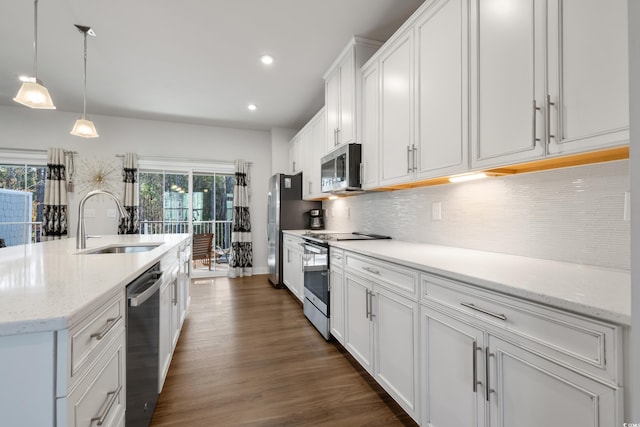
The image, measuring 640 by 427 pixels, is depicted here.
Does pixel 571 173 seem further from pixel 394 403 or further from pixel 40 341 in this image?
pixel 40 341

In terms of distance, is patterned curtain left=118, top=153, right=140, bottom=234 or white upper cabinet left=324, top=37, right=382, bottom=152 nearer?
white upper cabinet left=324, top=37, right=382, bottom=152

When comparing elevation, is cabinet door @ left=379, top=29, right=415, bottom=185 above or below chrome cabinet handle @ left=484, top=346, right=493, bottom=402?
above

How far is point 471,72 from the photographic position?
1.55m

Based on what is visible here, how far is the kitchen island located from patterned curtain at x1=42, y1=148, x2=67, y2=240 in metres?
4.11

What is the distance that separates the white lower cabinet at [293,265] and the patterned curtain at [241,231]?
46.0 inches

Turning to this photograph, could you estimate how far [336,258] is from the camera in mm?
2404

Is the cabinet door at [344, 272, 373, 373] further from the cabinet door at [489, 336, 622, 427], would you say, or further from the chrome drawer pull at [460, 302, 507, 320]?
the cabinet door at [489, 336, 622, 427]

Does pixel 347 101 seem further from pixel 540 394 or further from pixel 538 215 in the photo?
pixel 540 394

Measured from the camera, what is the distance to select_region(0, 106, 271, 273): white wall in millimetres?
4359

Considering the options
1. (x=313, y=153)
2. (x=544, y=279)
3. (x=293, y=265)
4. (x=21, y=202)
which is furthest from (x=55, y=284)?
(x=21, y=202)

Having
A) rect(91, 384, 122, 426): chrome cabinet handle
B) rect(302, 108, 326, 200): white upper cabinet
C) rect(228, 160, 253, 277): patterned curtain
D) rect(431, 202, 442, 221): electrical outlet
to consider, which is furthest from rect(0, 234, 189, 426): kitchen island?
rect(228, 160, 253, 277): patterned curtain

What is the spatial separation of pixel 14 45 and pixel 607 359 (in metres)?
4.63

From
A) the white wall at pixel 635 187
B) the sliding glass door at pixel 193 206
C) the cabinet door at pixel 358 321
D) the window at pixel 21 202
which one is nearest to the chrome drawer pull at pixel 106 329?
the white wall at pixel 635 187

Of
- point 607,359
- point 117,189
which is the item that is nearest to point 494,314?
point 607,359
